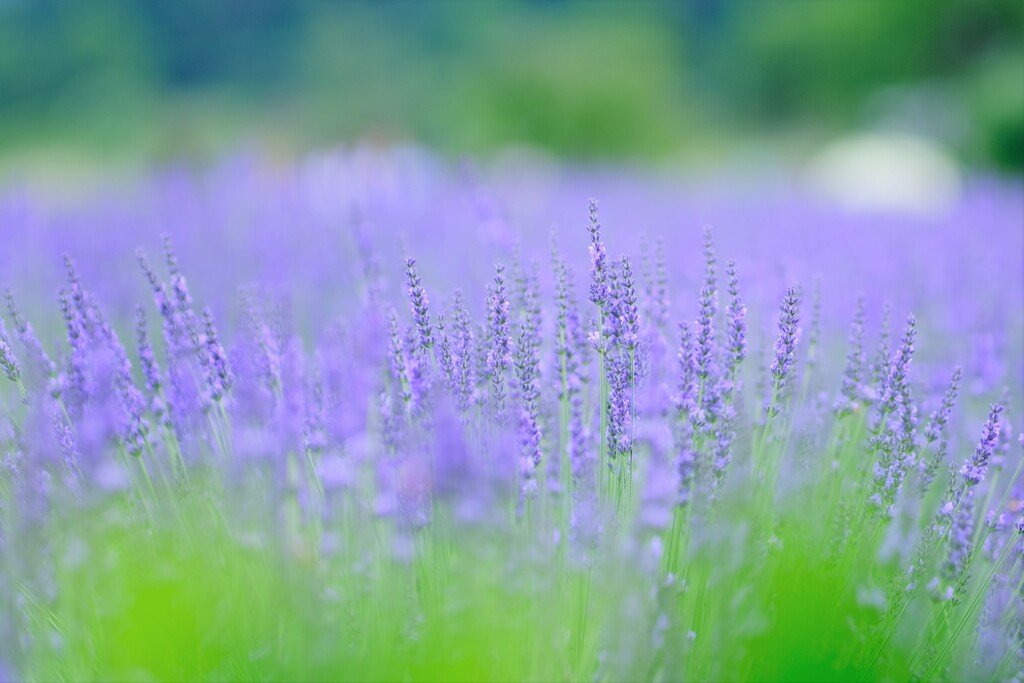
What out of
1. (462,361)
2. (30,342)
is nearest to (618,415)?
(462,361)

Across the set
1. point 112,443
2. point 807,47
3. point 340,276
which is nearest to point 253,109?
point 807,47

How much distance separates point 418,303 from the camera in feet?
4.38

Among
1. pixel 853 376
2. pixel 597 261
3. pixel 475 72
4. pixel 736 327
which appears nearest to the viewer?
pixel 597 261

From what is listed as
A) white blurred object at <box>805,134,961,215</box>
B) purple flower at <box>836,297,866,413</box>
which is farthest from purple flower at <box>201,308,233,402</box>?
white blurred object at <box>805,134,961,215</box>

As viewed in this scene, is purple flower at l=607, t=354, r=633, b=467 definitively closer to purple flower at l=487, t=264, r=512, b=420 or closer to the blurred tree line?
purple flower at l=487, t=264, r=512, b=420

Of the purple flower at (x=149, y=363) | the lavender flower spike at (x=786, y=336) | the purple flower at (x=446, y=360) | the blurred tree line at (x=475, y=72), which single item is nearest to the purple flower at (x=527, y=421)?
the purple flower at (x=446, y=360)

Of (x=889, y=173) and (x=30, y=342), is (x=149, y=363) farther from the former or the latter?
(x=889, y=173)

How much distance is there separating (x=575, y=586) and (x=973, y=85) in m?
15.6

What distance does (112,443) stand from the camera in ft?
4.56

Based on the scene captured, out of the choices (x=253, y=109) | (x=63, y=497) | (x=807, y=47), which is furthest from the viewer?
(x=807, y=47)

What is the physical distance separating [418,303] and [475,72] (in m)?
13.6

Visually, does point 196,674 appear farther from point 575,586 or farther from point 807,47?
point 807,47

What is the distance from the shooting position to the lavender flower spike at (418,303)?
4.29 ft

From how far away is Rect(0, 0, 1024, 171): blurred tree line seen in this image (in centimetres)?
1236
